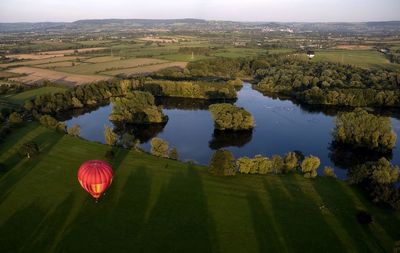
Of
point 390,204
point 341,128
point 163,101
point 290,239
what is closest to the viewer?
point 290,239

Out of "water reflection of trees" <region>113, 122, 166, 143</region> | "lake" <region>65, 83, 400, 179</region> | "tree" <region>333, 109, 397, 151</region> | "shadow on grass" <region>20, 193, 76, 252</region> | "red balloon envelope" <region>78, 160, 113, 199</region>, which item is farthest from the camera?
"water reflection of trees" <region>113, 122, 166, 143</region>

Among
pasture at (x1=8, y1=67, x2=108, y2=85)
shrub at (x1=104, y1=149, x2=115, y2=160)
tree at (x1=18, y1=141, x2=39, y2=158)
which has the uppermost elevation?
tree at (x1=18, y1=141, x2=39, y2=158)

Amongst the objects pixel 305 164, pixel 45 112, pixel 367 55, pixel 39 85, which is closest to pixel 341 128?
pixel 305 164

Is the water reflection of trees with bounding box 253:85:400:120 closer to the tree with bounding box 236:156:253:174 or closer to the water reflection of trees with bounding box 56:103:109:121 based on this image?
the tree with bounding box 236:156:253:174

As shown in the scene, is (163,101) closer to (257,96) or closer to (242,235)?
(257,96)

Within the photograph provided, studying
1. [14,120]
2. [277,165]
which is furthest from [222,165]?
[14,120]

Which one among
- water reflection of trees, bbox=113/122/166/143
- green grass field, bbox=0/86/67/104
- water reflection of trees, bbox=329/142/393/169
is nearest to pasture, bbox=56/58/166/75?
green grass field, bbox=0/86/67/104

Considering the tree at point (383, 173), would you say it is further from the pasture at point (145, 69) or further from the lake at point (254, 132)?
the pasture at point (145, 69)
